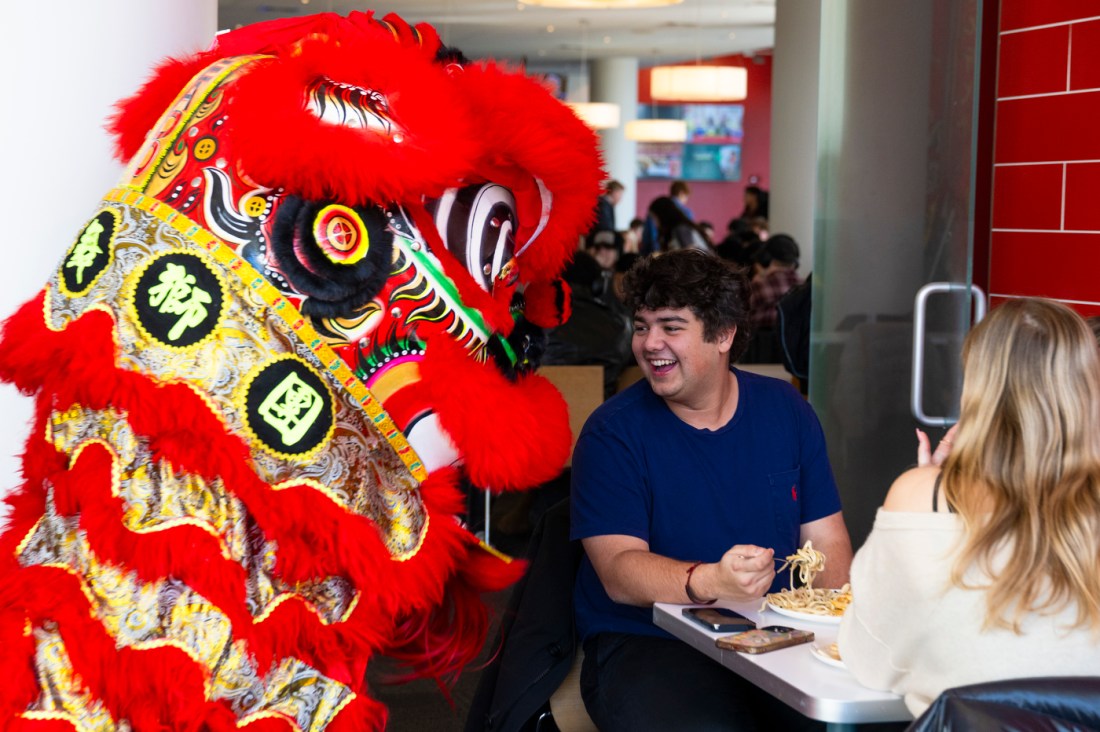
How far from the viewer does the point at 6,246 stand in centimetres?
206

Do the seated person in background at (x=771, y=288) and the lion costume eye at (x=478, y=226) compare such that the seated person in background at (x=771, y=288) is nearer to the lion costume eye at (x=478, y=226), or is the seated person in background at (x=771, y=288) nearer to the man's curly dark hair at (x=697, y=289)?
the man's curly dark hair at (x=697, y=289)

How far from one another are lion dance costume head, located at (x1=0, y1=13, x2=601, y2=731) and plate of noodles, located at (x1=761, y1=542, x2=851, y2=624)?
670 mm

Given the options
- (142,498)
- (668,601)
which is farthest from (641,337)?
(142,498)

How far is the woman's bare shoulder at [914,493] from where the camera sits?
5.78 ft

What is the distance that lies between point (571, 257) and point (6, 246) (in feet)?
3.08

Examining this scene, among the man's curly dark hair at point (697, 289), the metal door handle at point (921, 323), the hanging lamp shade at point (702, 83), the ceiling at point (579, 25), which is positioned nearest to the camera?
the man's curly dark hair at point (697, 289)

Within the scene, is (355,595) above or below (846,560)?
above

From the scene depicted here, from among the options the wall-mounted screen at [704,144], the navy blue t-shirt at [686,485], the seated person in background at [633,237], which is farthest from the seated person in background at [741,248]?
the wall-mounted screen at [704,144]

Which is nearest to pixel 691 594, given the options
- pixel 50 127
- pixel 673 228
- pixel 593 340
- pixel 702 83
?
pixel 50 127

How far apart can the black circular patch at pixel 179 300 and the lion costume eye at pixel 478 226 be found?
31cm

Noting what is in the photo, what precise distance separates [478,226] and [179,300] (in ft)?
1.31

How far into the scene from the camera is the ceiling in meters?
12.0

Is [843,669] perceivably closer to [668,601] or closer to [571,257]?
[668,601]

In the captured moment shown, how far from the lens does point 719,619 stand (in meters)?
2.12
